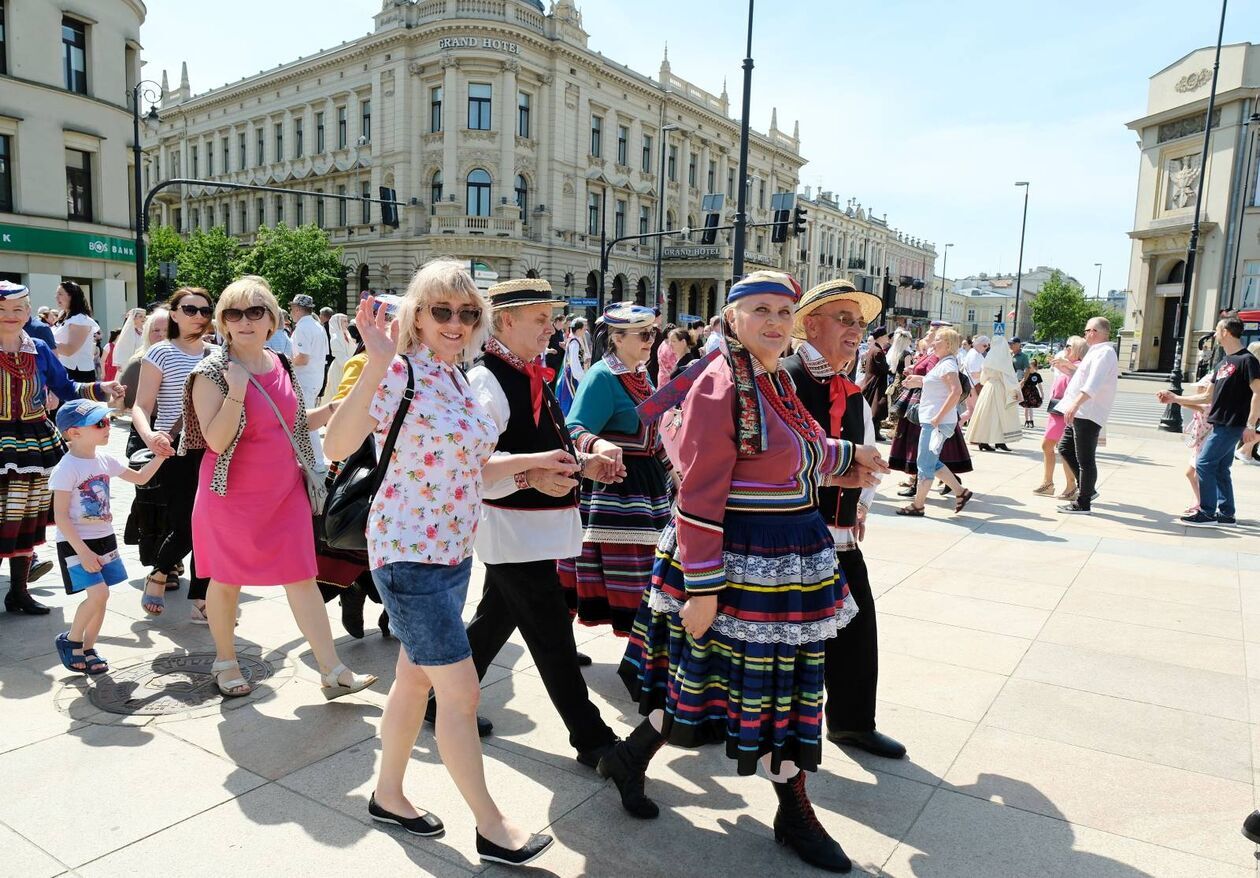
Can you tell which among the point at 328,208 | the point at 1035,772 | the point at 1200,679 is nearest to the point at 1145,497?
the point at 1200,679

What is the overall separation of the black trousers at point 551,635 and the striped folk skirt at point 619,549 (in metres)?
0.80

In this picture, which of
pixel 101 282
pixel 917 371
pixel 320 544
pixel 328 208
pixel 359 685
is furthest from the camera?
pixel 328 208

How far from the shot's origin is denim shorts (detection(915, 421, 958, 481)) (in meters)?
8.55

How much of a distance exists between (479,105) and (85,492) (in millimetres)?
42840

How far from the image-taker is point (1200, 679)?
4.46 metres

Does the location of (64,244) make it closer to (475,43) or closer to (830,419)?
(475,43)

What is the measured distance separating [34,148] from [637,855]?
Result: 3044 cm

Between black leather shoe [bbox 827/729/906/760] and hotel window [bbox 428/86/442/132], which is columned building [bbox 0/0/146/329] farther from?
black leather shoe [bbox 827/729/906/760]

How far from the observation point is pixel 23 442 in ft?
16.2

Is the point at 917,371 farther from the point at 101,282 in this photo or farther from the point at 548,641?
the point at 101,282

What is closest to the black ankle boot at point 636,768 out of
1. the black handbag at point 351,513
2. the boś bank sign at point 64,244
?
the black handbag at point 351,513

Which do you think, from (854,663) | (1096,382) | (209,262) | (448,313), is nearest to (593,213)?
(209,262)

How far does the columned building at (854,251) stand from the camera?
8050 cm

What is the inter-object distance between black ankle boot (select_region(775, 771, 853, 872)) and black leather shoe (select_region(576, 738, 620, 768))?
0.75 m
